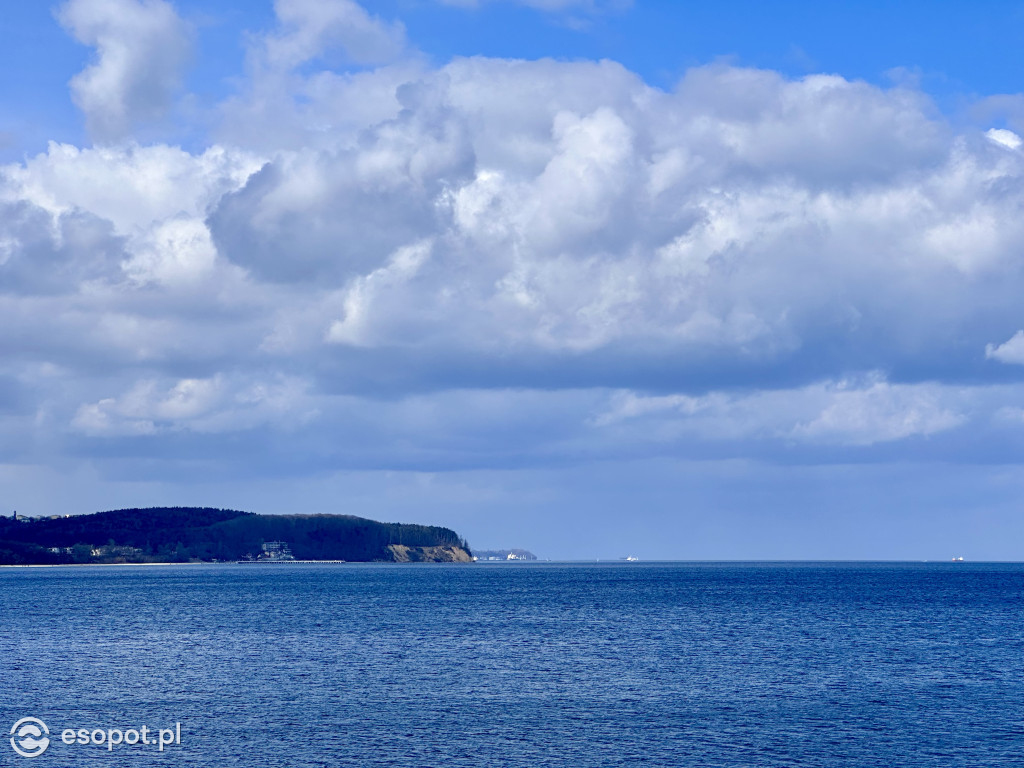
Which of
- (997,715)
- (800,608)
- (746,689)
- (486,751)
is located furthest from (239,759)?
(800,608)

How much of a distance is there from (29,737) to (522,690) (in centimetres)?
3071

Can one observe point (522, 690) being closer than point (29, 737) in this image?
No

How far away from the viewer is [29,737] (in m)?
60.2

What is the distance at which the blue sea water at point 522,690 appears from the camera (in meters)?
57.7

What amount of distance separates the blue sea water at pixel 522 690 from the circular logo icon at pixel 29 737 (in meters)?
0.75

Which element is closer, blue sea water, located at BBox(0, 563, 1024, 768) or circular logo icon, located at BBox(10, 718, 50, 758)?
circular logo icon, located at BBox(10, 718, 50, 758)

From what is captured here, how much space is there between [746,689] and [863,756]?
19714mm

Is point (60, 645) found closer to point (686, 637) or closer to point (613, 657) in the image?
point (613, 657)

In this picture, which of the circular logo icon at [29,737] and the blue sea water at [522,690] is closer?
the circular logo icon at [29,737]

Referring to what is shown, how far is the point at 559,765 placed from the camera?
5472 centimetres

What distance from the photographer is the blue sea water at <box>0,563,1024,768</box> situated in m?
57.7

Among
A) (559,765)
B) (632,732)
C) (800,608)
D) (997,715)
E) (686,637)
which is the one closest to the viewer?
(559,765)

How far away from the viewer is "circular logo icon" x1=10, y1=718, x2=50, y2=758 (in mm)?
57112

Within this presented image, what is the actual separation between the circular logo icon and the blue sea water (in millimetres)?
747
